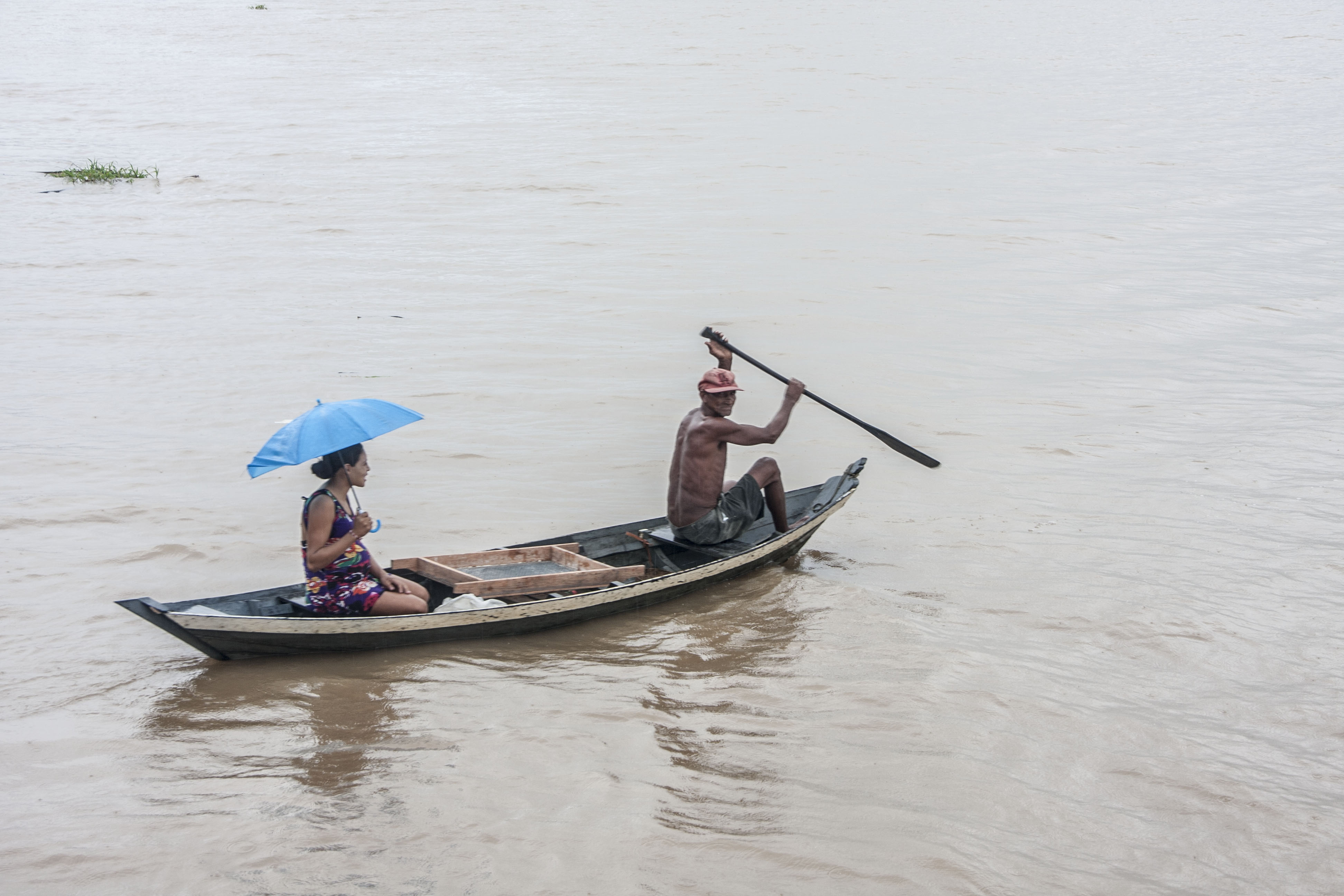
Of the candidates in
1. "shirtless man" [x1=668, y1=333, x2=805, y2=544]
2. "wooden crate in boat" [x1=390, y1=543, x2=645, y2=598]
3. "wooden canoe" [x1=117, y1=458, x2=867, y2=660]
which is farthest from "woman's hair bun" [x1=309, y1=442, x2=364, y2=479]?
"shirtless man" [x1=668, y1=333, x2=805, y2=544]

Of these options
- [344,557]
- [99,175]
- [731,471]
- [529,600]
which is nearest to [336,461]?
[344,557]

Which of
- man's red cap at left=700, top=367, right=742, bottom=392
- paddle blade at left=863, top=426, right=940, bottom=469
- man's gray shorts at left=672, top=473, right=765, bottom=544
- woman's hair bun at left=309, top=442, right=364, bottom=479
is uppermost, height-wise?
man's red cap at left=700, top=367, right=742, bottom=392

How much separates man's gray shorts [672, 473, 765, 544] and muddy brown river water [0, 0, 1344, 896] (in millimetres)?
306

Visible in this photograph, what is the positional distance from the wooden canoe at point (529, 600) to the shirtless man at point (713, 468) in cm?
13

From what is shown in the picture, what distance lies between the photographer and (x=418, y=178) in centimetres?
1708

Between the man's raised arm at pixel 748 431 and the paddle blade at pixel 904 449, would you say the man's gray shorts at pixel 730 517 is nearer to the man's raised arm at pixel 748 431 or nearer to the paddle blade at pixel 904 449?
the man's raised arm at pixel 748 431

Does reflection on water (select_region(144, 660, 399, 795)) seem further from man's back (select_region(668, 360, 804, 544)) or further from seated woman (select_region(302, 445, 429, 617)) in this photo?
man's back (select_region(668, 360, 804, 544))

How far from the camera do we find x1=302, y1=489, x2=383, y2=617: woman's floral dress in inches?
205

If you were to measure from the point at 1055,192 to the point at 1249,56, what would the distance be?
1370cm

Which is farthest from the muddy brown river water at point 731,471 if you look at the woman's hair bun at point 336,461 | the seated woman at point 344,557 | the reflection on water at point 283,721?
the woman's hair bun at point 336,461

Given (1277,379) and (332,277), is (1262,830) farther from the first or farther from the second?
(332,277)

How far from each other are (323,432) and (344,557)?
617 mm

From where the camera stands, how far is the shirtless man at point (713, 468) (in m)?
6.24

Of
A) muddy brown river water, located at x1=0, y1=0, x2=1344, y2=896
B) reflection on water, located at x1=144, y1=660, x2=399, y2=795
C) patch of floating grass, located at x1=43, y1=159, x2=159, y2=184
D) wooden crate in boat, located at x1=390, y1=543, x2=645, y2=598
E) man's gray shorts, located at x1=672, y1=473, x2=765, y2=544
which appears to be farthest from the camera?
patch of floating grass, located at x1=43, y1=159, x2=159, y2=184
